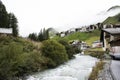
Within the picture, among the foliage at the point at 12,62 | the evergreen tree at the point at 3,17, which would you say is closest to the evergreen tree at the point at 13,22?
the evergreen tree at the point at 3,17

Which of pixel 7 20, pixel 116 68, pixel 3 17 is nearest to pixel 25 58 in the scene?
pixel 116 68

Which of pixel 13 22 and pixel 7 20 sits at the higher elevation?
pixel 7 20

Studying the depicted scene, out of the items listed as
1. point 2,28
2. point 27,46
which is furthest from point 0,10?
point 27,46

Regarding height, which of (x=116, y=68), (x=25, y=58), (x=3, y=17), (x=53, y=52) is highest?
(x=3, y=17)

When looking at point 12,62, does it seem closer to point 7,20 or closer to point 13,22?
point 7,20

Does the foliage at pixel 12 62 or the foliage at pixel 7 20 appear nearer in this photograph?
the foliage at pixel 12 62

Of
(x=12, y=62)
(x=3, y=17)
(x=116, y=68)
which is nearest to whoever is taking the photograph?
(x=116, y=68)

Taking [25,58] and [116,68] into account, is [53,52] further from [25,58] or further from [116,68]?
[116,68]

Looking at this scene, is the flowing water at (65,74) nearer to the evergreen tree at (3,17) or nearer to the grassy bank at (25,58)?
the grassy bank at (25,58)

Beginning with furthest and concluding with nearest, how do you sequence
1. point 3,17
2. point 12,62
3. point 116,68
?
point 3,17 < point 12,62 < point 116,68

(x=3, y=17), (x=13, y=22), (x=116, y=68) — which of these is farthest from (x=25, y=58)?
(x=13, y=22)

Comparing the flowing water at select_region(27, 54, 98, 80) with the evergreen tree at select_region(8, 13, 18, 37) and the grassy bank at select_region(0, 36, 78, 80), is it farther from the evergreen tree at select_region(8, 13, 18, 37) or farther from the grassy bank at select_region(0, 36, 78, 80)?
the evergreen tree at select_region(8, 13, 18, 37)

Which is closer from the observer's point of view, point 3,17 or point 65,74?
point 65,74

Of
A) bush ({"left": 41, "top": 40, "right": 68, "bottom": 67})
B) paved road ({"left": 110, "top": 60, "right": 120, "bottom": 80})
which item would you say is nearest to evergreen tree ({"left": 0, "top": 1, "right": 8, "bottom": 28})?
bush ({"left": 41, "top": 40, "right": 68, "bottom": 67})
